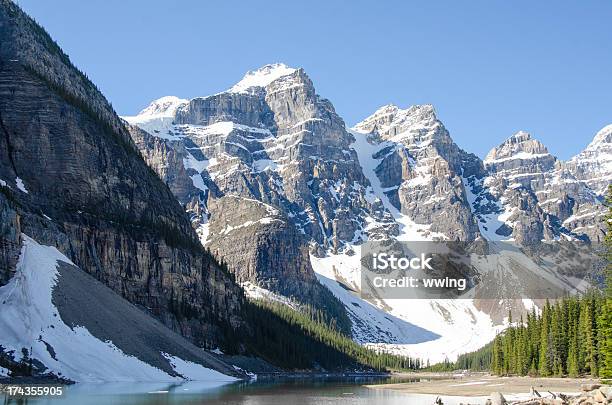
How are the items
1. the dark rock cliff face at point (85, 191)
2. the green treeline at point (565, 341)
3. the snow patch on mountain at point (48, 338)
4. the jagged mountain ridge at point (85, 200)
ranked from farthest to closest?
the dark rock cliff face at point (85, 191)
the jagged mountain ridge at point (85, 200)
the green treeline at point (565, 341)
the snow patch on mountain at point (48, 338)

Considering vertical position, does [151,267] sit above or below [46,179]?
below

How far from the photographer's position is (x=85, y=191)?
569 ft

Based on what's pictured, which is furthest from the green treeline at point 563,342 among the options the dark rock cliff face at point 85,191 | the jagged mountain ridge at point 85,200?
the dark rock cliff face at point 85,191

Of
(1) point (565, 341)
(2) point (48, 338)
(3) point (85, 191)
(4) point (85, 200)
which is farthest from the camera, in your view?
(3) point (85, 191)

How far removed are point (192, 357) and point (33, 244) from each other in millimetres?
34574

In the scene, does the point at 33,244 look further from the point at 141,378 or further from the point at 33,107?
the point at 33,107

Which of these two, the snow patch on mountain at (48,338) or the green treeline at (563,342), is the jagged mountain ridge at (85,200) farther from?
the green treeline at (563,342)

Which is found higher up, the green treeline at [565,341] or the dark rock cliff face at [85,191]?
the dark rock cliff face at [85,191]

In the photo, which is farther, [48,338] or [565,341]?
[565,341]

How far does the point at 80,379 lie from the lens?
95.9 meters

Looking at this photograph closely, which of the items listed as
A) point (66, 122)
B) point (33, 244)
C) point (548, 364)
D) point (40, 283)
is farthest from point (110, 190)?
point (548, 364)

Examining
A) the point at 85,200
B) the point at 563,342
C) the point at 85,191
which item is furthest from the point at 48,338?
the point at 563,342

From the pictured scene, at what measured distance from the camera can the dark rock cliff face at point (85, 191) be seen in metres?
161

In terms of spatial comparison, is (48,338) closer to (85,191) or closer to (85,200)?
(85,200)
